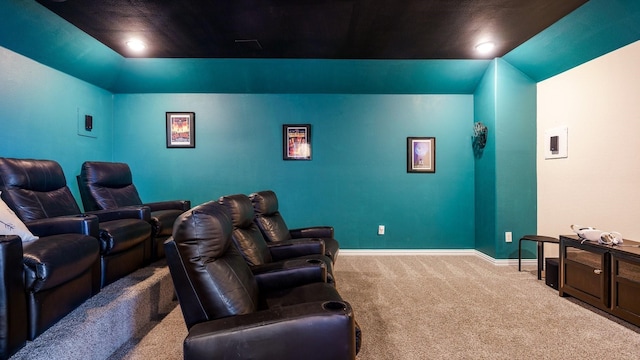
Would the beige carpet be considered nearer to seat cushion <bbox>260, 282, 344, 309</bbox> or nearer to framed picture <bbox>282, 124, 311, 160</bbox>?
seat cushion <bbox>260, 282, 344, 309</bbox>

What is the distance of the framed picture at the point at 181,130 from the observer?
4.38m

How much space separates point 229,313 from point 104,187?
2.91m

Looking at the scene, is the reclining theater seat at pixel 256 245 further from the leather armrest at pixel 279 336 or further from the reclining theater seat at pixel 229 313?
the leather armrest at pixel 279 336

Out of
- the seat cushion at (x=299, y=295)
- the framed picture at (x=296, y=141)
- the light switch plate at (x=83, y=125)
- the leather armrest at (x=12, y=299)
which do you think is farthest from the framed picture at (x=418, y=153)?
the light switch plate at (x=83, y=125)

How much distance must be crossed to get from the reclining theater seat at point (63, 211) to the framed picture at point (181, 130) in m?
1.62

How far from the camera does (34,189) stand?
8.50 feet

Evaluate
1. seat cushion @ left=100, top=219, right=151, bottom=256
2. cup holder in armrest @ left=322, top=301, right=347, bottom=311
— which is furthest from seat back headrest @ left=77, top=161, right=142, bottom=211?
cup holder in armrest @ left=322, top=301, right=347, bottom=311

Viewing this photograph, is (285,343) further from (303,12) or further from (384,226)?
(384,226)

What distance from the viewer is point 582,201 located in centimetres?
331

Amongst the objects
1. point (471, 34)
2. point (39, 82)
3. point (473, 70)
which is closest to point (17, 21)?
point (39, 82)

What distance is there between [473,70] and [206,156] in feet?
12.5

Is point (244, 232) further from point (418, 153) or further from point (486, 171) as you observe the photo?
point (486, 171)

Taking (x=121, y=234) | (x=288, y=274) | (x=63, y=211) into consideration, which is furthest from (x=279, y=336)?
(x=63, y=211)

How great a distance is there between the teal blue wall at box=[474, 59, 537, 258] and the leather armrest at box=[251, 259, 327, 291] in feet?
9.52
